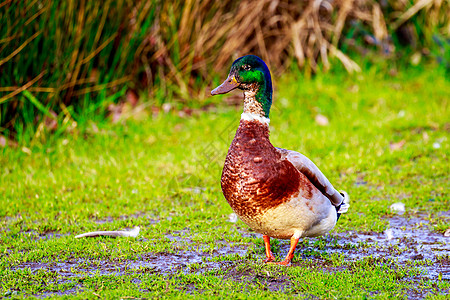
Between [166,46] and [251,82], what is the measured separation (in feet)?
14.7

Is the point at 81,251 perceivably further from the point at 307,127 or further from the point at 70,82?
the point at 307,127

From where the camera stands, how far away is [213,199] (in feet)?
18.1

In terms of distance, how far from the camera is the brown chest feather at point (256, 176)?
3666mm

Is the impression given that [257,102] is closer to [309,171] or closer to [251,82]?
[251,82]

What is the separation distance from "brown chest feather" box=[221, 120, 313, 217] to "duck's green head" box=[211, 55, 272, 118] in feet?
0.49

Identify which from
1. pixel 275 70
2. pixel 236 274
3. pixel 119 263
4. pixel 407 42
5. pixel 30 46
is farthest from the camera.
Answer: pixel 407 42

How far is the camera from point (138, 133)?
24.4ft

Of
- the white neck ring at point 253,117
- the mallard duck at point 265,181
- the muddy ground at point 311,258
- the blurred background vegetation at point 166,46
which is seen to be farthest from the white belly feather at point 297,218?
the blurred background vegetation at point 166,46

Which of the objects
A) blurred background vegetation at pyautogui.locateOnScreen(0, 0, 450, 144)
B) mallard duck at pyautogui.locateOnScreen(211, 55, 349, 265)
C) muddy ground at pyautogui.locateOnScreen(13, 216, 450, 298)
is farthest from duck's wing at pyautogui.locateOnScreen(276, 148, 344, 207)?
blurred background vegetation at pyautogui.locateOnScreen(0, 0, 450, 144)

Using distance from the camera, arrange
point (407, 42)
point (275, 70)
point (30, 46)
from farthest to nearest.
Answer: point (407, 42), point (275, 70), point (30, 46)

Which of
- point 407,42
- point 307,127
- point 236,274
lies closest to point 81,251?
point 236,274

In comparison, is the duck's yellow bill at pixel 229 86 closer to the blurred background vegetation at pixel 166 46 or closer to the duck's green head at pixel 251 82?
the duck's green head at pixel 251 82

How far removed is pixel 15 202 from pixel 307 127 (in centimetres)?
373

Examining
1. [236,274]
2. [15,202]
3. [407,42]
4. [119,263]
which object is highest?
[407,42]
